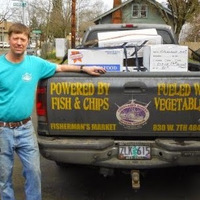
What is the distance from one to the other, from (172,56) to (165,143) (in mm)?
1012

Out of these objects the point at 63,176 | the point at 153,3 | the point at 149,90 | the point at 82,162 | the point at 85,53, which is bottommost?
the point at 63,176

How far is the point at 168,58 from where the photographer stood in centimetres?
467

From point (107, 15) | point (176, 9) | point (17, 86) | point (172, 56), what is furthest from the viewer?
point (107, 15)

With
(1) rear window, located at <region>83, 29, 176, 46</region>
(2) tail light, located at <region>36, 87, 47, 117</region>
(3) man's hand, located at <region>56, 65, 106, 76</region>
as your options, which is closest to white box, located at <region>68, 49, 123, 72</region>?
(3) man's hand, located at <region>56, 65, 106, 76</region>

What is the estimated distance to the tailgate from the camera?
4.09m

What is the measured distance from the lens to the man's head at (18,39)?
3.79 m

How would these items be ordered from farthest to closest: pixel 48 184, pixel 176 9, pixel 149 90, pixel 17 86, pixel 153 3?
1. pixel 153 3
2. pixel 176 9
3. pixel 48 184
4. pixel 149 90
5. pixel 17 86

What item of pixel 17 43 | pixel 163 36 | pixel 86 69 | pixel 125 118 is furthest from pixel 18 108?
pixel 163 36

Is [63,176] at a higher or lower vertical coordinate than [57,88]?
lower

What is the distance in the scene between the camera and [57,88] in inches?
164

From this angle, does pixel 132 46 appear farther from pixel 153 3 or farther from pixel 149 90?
pixel 153 3

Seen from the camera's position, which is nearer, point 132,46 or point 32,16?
point 132,46

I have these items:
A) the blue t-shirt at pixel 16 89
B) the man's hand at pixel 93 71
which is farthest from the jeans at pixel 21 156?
the man's hand at pixel 93 71

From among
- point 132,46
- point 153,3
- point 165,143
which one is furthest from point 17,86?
point 153,3
